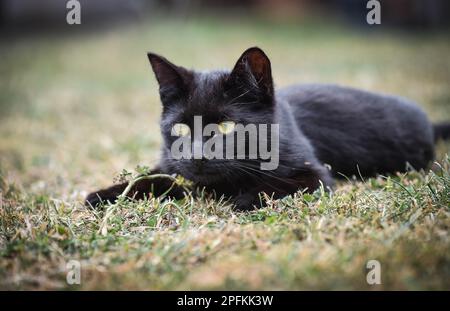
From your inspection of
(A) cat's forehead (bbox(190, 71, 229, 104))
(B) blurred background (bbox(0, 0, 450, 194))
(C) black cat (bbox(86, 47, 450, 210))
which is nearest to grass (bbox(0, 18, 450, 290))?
(B) blurred background (bbox(0, 0, 450, 194))

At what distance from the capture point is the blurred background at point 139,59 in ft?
16.4

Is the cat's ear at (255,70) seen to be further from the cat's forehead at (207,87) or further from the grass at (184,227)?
the grass at (184,227)

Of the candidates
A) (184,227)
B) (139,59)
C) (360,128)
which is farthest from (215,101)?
(139,59)

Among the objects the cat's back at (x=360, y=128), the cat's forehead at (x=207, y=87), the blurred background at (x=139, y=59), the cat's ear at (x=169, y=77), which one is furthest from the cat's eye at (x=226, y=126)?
the blurred background at (x=139, y=59)

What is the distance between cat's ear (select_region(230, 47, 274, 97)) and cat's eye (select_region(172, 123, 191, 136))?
406mm

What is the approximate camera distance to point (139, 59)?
438 inches

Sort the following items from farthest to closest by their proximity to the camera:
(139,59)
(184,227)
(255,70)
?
(139,59) < (255,70) < (184,227)

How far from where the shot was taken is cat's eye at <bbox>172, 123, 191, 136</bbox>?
2.90 meters

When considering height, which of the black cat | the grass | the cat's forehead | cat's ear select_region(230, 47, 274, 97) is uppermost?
cat's ear select_region(230, 47, 274, 97)

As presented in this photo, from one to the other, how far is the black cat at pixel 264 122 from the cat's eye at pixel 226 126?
0.08 ft

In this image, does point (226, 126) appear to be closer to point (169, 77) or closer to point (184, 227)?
point (169, 77)

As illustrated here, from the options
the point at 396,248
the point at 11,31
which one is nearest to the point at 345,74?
A: the point at 396,248

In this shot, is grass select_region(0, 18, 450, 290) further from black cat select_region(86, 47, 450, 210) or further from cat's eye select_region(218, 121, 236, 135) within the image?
cat's eye select_region(218, 121, 236, 135)

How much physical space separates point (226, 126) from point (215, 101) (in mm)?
164
